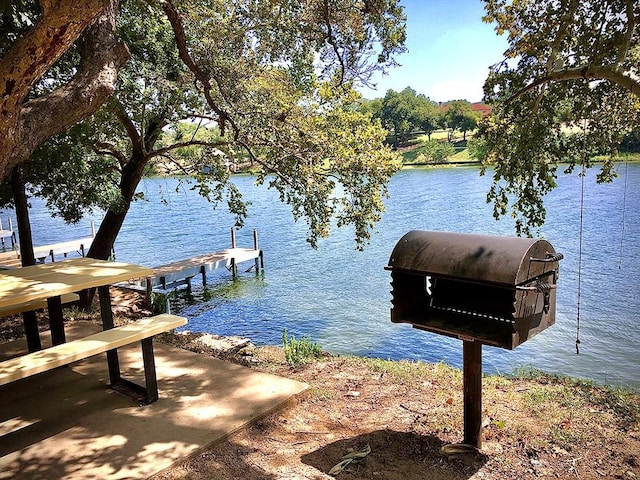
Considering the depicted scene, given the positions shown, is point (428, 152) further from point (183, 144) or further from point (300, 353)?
point (300, 353)

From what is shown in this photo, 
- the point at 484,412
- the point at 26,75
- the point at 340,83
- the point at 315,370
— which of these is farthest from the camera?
the point at 340,83

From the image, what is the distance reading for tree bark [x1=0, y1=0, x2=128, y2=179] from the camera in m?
2.91

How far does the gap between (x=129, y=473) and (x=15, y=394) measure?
207cm

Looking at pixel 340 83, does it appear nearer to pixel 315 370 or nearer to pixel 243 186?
pixel 315 370

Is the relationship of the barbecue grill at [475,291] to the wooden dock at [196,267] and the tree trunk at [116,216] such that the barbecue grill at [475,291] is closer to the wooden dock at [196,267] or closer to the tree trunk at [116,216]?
the tree trunk at [116,216]

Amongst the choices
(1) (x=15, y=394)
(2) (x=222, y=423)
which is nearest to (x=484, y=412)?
(2) (x=222, y=423)

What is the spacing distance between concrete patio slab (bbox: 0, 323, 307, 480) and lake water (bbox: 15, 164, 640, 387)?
16.9 ft

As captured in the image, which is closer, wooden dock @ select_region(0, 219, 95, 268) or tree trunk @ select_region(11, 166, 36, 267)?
tree trunk @ select_region(11, 166, 36, 267)

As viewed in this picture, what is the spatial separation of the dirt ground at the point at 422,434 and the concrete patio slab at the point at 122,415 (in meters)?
0.22

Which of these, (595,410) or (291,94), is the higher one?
(291,94)

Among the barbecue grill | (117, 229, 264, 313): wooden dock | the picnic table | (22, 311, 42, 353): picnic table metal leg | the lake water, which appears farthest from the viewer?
(117, 229, 264, 313): wooden dock

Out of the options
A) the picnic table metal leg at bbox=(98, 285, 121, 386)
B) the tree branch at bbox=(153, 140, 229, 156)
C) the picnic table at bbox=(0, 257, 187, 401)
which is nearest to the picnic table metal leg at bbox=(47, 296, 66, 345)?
the picnic table at bbox=(0, 257, 187, 401)

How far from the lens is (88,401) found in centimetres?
423

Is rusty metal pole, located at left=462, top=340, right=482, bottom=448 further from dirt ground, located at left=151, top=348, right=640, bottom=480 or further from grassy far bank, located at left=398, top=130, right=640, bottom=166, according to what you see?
grassy far bank, located at left=398, top=130, right=640, bottom=166
